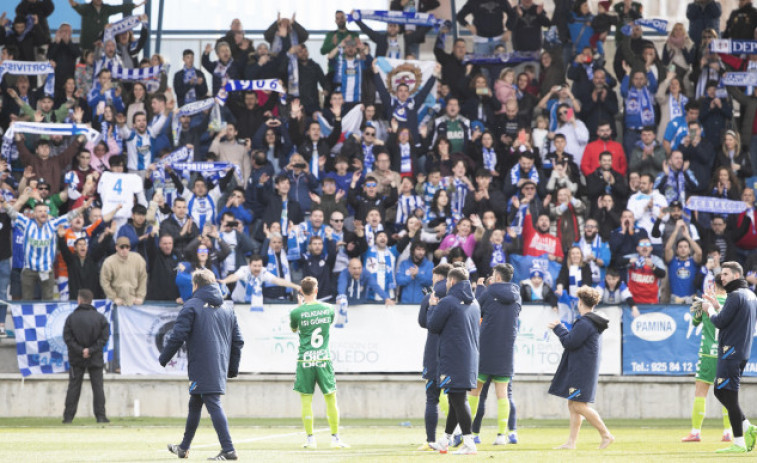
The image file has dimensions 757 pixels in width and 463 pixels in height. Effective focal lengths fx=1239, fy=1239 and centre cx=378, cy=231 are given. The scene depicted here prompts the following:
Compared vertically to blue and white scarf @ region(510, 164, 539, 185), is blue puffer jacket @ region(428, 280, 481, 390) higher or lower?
lower

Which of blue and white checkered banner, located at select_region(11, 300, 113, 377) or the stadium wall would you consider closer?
blue and white checkered banner, located at select_region(11, 300, 113, 377)

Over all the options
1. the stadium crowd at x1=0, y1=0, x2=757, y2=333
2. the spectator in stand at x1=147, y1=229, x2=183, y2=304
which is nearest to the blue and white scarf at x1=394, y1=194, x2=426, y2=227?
the stadium crowd at x1=0, y1=0, x2=757, y2=333

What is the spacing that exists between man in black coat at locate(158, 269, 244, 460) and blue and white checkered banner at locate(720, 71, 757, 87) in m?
15.9

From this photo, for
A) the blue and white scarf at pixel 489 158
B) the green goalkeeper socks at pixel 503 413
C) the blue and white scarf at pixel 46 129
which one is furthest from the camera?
the blue and white scarf at pixel 489 158

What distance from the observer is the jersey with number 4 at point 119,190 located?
2394 centimetres

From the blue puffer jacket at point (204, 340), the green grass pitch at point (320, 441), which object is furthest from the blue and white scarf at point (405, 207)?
the blue puffer jacket at point (204, 340)

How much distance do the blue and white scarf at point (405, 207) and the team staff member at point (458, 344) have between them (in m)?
9.46

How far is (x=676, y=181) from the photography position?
2520 cm

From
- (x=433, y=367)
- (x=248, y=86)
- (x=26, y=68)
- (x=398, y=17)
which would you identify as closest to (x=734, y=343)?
(x=433, y=367)

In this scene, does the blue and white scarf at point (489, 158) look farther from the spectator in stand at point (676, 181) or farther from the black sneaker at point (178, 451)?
the black sneaker at point (178, 451)

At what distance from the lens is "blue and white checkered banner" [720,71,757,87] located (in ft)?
86.2

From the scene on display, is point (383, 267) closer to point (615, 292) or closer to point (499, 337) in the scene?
point (615, 292)

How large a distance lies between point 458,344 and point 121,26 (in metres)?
15.5

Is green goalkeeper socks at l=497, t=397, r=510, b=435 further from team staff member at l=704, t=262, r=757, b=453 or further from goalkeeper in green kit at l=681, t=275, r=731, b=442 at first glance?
team staff member at l=704, t=262, r=757, b=453
